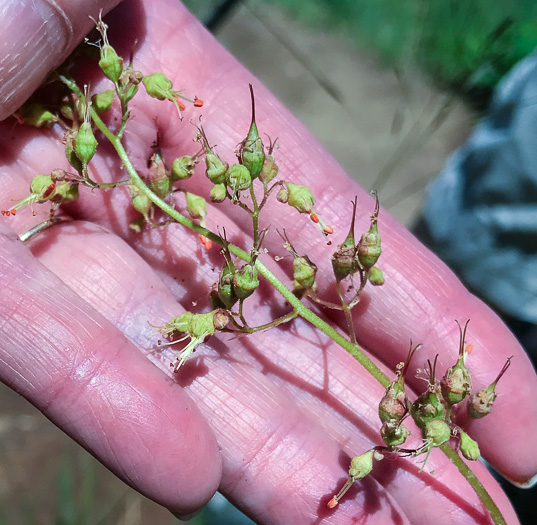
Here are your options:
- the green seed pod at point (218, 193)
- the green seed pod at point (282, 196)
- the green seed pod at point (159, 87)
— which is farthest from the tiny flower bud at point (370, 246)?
the green seed pod at point (159, 87)

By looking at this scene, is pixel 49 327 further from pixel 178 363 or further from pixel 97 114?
pixel 97 114

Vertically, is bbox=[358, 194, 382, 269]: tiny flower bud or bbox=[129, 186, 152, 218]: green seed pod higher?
bbox=[358, 194, 382, 269]: tiny flower bud

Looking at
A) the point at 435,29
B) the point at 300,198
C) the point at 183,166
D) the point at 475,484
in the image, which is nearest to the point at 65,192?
the point at 183,166

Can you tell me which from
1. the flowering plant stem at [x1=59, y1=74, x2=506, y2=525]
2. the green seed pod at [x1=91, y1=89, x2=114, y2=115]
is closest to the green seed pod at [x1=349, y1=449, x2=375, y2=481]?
the flowering plant stem at [x1=59, y1=74, x2=506, y2=525]

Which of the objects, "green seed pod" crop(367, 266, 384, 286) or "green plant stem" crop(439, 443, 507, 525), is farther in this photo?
"green seed pod" crop(367, 266, 384, 286)

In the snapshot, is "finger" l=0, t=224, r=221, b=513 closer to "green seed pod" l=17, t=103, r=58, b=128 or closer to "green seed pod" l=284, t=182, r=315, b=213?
"green seed pod" l=17, t=103, r=58, b=128

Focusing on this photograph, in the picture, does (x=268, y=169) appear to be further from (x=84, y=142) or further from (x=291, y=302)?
(x=84, y=142)

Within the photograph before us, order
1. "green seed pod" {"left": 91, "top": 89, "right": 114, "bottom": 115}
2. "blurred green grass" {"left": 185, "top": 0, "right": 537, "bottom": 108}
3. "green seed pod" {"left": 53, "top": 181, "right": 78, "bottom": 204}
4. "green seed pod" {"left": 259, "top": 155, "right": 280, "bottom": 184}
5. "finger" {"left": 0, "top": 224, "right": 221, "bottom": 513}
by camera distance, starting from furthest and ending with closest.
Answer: "blurred green grass" {"left": 185, "top": 0, "right": 537, "bottom": 108}
"green seed pod" {"left": 91, "top": 89, "right": 114, "bottom": 115}
"green seed pod" {"left": 53, "top": 181, "right": 78, "bottom": 204}
"green seed pod" {"left": 259, "top": 155, "right": 280, "bottom": 184}
"finger" {"left": 0, "top": 224, "right": 221, "bottom": 513}
